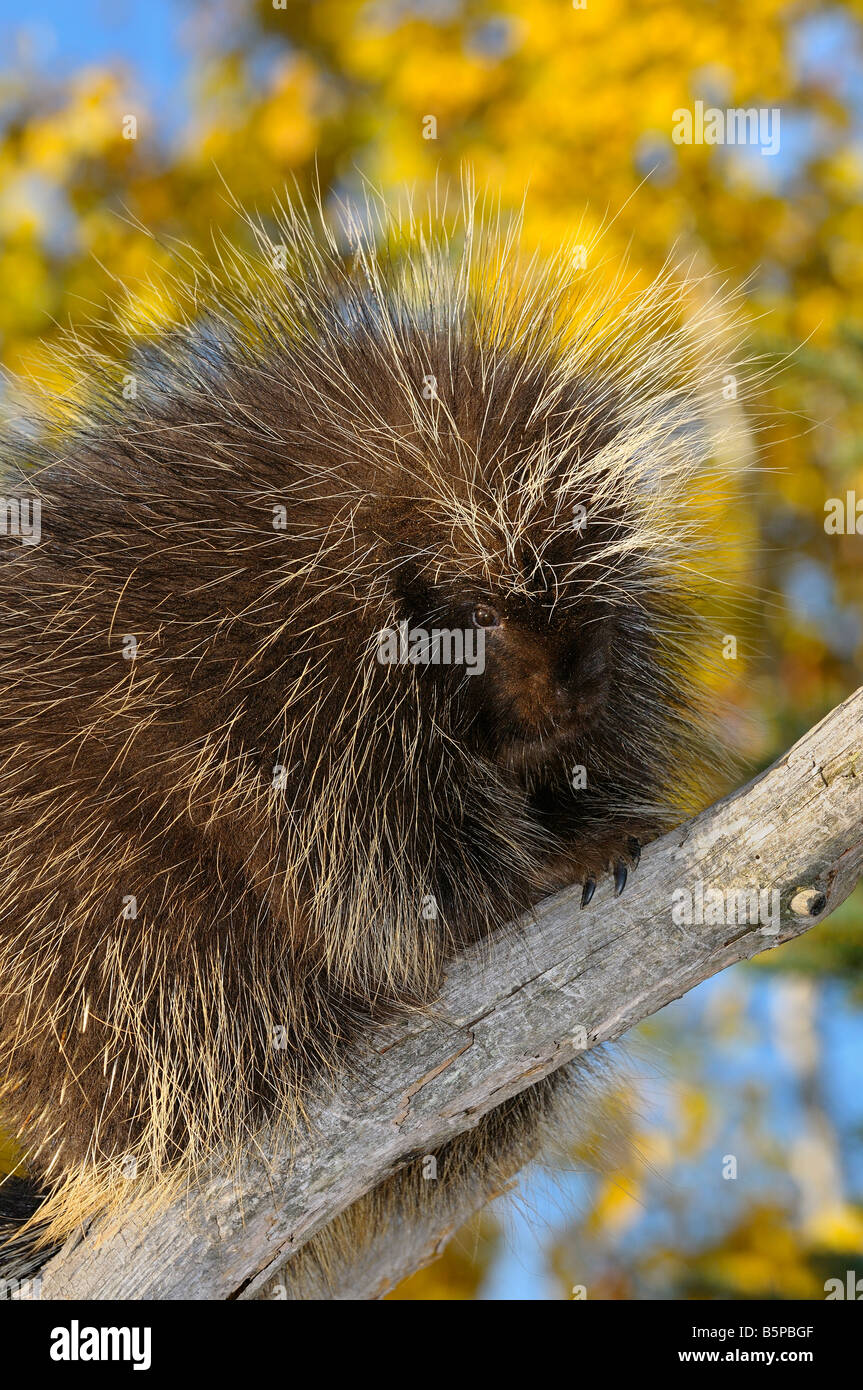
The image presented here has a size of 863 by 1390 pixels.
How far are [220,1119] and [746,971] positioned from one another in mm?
1640

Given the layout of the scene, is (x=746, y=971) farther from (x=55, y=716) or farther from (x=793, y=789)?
(x=55, y=716)

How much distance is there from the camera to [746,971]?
10.8 ft

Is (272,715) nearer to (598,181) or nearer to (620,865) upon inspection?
(620,865)

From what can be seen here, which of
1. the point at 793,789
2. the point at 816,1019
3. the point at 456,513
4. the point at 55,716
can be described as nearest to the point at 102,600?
the point at 55,716

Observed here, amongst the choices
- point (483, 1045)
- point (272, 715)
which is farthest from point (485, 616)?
point (483, 1045)

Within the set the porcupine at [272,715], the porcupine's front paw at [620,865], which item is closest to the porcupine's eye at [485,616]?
the porcupine at [272,715]

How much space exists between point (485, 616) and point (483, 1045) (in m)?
0.81

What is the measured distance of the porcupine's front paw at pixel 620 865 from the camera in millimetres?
2283

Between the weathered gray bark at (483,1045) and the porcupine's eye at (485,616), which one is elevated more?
the porcupine's eye at (485,616)

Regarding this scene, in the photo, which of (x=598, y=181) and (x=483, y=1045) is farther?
(x=598, y=181)

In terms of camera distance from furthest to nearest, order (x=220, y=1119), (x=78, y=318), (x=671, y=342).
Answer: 1. (x=78, y=318)
2. (x=671, y=342)
3. (x=220, y=1119)

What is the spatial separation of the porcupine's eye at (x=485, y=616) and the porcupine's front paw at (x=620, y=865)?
508mm

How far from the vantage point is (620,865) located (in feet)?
7.54

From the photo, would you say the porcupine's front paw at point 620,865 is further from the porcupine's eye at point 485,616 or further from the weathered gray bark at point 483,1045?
the porcupine's eye at point 485,616
